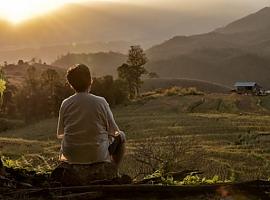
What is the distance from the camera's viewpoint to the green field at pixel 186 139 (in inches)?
560

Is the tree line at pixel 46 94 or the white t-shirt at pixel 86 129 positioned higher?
the white t-shirt at pixel 86 129

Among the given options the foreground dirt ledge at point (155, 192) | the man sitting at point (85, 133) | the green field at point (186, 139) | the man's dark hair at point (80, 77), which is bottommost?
the green field at point (186, 139)

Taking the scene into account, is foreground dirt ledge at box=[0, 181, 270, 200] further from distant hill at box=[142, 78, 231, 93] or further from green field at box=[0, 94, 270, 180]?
distant hill at box=[142, 78, 231, 93]

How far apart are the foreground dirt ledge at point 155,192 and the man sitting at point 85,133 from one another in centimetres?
50

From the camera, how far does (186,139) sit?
Result: 29.9 metres

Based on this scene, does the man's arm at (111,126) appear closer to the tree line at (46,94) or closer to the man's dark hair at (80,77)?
the man's dark hair at (80,77)

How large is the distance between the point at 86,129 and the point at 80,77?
70 centimetres

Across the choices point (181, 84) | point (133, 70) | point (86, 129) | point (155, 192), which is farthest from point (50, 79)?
point (181, 84)

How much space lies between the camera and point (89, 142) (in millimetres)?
7168

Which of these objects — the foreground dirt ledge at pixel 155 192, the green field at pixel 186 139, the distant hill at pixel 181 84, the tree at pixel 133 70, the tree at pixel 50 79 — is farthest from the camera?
the distant hill at pixel 181 84

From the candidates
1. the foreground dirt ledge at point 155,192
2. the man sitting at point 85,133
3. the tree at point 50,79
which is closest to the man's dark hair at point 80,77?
the man sitting at point 85,133

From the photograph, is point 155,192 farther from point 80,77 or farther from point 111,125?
point 80,77

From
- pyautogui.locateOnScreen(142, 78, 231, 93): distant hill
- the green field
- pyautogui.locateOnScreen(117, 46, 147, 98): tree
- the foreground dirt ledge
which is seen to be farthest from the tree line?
the foreground dirt ledge

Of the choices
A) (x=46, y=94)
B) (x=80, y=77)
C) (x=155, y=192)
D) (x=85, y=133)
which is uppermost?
(x=80, y=77)
